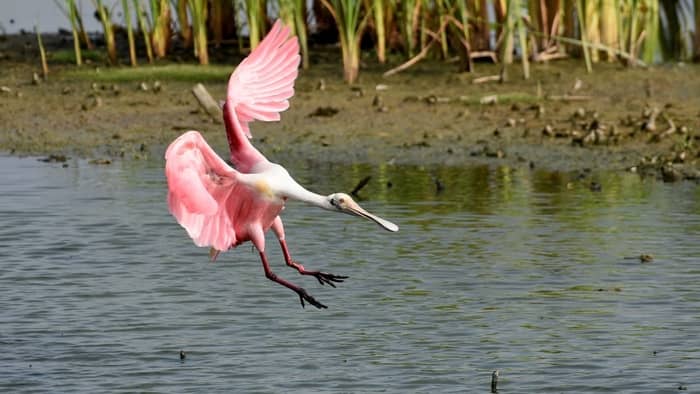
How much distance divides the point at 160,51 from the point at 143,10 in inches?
23.8

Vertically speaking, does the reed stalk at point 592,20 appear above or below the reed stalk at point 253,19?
below

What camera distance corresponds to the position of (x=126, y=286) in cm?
995

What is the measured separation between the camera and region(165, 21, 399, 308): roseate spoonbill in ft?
25.2

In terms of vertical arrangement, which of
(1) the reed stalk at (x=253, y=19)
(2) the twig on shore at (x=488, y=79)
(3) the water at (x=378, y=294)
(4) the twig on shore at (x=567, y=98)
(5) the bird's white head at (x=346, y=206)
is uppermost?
(1) the reed stalk at (x=253, y=19)

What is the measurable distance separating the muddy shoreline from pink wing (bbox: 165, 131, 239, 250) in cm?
670

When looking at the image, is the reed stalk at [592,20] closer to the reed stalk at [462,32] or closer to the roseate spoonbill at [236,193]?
the reed stalk at [462,32]

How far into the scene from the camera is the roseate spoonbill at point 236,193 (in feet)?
25.2

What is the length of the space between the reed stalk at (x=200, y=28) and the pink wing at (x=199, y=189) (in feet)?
30.9

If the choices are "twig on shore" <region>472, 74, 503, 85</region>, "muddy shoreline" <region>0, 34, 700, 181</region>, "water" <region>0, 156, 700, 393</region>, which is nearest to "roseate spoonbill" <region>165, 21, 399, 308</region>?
"water" <region>0, 156, 700, 393</region>

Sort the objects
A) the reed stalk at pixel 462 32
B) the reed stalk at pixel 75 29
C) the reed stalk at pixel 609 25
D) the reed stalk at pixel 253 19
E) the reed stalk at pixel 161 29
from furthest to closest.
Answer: the reed stalk at pixel 75 29 < the reed stalk at pixel 161 29 < the reed stalk at pixel 609 25 < the reed stalk at pixel 253 19 < the reed stalk at pixel 462 32

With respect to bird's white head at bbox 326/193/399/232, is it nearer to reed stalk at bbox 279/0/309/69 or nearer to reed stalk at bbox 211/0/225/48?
reed stalk at bbox 279/0/309/69

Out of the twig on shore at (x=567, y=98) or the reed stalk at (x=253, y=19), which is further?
the reed stalk at (x=253, y=19)

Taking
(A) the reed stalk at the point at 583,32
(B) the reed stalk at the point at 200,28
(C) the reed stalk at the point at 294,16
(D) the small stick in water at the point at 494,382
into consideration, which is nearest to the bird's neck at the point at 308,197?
(D) the small stick in water at the point at 494,382

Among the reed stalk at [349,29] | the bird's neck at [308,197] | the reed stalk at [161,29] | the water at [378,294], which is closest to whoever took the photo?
the water at [378,294]
